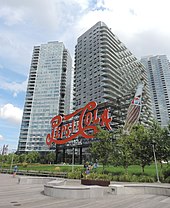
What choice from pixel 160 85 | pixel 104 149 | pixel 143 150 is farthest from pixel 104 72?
pixel 160 85

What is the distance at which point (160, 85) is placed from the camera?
153875mm

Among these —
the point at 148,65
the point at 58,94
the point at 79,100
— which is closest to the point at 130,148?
the point at 79,100

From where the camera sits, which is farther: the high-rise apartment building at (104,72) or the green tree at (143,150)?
the high-rise apartment building at (104,72)

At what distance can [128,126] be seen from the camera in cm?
6334

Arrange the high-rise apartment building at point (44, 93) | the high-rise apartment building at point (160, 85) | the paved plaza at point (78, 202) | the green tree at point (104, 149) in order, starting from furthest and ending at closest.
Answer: the high-rise apartment building at point (160, 85) < the high-rise apartment building at point (44, 93) < the green tree at point (104, 149) < the paved plaza at point (78, 202)

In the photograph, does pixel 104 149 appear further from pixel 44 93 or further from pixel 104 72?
pixel 44 93

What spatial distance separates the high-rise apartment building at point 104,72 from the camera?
297 ft

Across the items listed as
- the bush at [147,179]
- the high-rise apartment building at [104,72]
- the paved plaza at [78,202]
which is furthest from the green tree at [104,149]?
the high-rise apartment building at [104,72]

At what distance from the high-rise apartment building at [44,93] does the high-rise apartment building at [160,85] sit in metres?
73.8

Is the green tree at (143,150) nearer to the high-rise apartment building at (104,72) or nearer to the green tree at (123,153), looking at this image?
the green tree at (123,153)

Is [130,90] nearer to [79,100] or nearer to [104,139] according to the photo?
[79,100]

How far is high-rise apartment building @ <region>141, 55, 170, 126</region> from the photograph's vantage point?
144 metres

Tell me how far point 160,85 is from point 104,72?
269ft

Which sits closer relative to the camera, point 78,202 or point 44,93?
point 78,202
